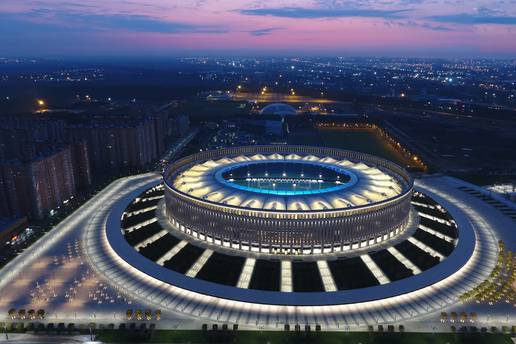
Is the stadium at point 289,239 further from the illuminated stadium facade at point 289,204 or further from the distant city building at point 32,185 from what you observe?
the distant city building at point 32,185

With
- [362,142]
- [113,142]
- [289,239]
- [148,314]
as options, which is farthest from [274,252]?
[362,142]

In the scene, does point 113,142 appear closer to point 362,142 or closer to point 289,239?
point 289,239

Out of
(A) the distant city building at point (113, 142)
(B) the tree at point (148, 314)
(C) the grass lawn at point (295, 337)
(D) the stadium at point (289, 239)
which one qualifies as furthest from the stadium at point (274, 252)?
(A) the distant city building at point (113, 142)

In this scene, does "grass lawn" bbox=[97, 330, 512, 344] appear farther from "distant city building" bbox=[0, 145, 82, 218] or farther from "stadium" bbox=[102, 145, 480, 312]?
"distant city building" bbox=[0, 145, 82, 218]

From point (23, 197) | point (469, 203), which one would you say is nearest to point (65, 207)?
point (23, 197)

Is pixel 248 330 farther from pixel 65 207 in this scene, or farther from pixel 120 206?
pixel 65 207
